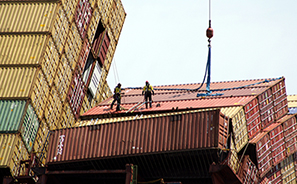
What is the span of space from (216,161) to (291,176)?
1158cm

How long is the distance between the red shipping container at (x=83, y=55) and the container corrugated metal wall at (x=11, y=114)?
9035mm

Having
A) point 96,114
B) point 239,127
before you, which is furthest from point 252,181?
point 96,114

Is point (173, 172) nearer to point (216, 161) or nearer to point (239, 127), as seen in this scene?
point (216, 161)

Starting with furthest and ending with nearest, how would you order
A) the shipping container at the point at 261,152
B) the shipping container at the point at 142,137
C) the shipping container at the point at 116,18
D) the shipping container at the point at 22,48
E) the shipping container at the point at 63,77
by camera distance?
the shipping container at the point at 116,18, the shipping container at the point at 63,77, the shipping container at the point at 22,48, the shipping container at the point at 261,152, the shipping container at the point at 142,137

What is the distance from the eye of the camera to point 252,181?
32.6 meters

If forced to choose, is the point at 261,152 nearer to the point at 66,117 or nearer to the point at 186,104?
the point at 186,104

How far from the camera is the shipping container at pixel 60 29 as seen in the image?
3784 cm

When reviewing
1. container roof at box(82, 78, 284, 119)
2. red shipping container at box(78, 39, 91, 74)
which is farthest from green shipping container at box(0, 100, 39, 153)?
red shipping container at box(78, 39, 91, 74)

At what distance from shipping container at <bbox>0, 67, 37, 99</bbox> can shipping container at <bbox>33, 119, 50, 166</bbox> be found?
266 cm

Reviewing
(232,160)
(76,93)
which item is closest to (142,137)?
(232,160)

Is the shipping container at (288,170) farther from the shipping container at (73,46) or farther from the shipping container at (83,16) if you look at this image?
the shipping container at (83,16)

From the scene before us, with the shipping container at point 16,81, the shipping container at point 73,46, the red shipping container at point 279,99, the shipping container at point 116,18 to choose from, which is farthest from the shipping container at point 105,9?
the red shipping container at point 279,99

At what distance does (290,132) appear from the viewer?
3778 centimetres

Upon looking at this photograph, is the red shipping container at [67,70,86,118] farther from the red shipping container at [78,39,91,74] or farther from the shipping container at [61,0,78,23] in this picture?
the shipping container at [61,0,78,23]
